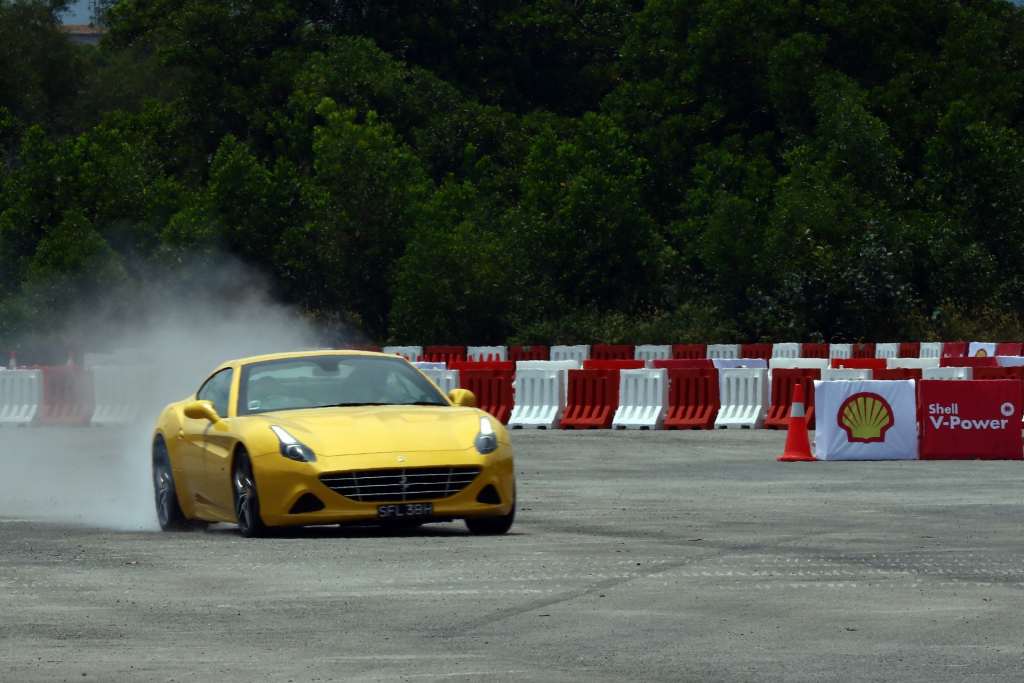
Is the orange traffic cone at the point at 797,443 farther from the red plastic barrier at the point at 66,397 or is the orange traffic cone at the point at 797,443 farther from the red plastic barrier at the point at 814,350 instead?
the red plastic barrier at the point at 814,350

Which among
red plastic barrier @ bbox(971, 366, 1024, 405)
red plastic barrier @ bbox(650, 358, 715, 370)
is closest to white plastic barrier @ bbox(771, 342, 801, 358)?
red plastic barrier @ bbox(650, 358, 715, 370)

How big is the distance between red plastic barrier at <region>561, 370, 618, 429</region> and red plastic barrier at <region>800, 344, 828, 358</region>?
14493mm

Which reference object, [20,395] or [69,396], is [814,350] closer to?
[69,396]

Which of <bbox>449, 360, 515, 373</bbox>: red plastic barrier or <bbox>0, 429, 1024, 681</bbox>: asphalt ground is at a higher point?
<bbox>449, 360, 515, 373</bbox>: red plastic barrier

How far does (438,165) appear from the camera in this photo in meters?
73.3

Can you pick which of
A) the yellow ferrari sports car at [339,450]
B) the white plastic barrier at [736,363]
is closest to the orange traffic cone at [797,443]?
the yellow ferrari sports car at [339,450]

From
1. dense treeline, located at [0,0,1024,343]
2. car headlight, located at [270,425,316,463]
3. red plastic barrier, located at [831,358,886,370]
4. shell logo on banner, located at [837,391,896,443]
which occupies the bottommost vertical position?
shell logo on banner, located at [837,391,896,443]

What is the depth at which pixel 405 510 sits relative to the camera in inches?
572

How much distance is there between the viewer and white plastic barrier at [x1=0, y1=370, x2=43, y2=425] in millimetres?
36219

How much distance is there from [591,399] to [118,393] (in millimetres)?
8308

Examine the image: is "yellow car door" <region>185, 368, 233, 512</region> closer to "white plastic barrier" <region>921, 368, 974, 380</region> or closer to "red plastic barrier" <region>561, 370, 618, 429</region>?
"white plastic barrier" <region>921, 368, 974, 380</region>

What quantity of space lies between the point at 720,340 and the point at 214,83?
32565mm

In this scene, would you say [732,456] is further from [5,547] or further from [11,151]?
[11,151]

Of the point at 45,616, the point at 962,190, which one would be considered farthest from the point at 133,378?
the point at 962,190
